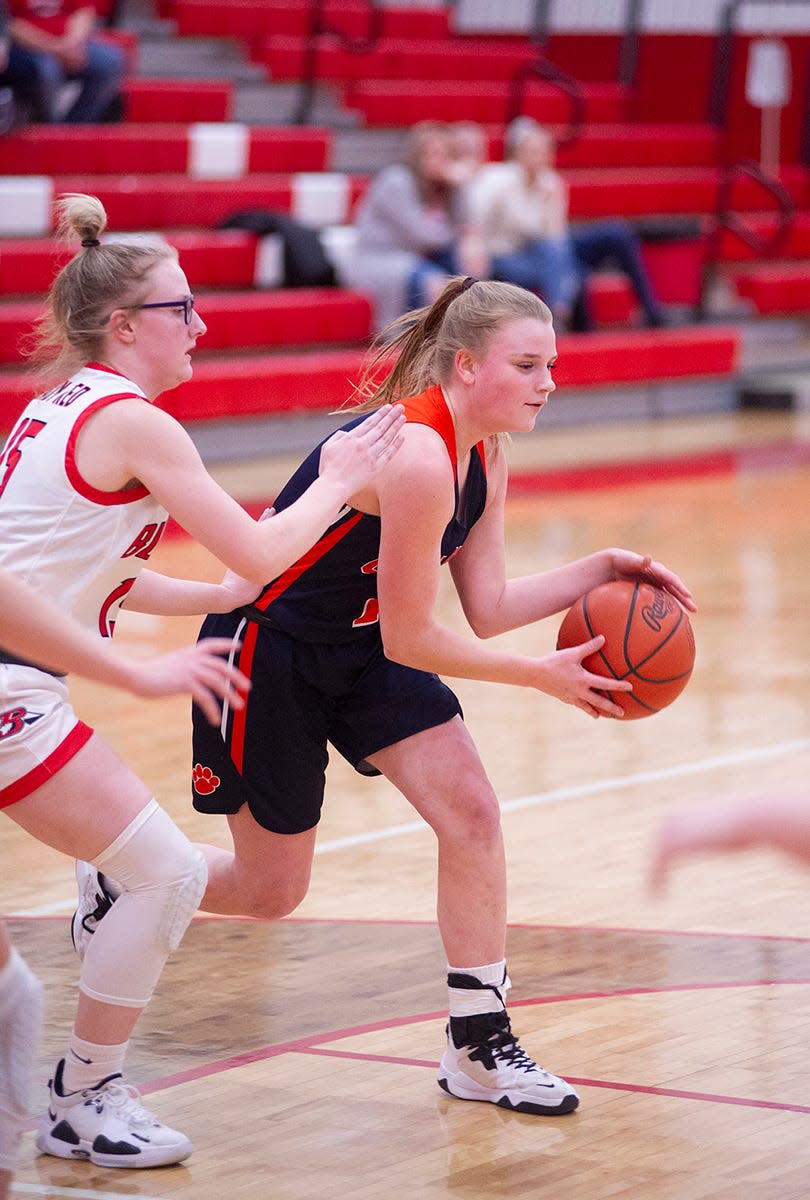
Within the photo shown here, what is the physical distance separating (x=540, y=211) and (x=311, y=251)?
1.61 metres

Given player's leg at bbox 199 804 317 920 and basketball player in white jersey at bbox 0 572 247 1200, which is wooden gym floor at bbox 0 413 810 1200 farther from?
basketball player in white jersey at bbox 0 572 247 1200

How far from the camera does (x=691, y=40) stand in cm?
1720

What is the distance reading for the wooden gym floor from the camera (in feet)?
10.5

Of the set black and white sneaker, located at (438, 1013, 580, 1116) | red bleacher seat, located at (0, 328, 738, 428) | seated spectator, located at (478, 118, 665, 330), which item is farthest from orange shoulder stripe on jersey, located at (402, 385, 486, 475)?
seated spectator, located at (478, 118, 665, 330)

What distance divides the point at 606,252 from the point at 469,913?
11079mm

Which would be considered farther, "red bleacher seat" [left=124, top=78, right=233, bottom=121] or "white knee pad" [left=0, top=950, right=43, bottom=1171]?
"red bleacher seat" [left=124, top=78, right=233, bottom=121]

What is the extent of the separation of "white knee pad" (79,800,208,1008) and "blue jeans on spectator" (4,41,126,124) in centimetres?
947

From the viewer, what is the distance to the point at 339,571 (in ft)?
12.1

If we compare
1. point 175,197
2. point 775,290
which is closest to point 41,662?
point 175,197

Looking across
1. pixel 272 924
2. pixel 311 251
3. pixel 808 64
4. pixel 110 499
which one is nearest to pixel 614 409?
pixel 311 251

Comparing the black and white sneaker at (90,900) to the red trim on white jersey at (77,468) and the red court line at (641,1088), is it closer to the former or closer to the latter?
the red court line at (641,1088)

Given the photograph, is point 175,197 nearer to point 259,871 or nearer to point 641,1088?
point 259,871

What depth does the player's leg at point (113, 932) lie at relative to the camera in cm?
308

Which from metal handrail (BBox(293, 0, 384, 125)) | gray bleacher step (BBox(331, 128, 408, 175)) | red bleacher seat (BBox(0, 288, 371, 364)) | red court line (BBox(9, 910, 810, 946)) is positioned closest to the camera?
red court line (BBox(9, 910, 810, 946))
